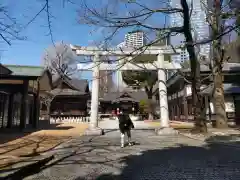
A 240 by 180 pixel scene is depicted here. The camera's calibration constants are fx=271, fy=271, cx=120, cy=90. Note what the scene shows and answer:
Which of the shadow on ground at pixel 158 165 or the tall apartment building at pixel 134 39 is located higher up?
the tall apartment building at pixel 134 39

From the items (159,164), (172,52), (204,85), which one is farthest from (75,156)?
(204,85)

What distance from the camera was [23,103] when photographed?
747 inches

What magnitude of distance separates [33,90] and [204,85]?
17.5 m

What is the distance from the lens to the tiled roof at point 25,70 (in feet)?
60.2

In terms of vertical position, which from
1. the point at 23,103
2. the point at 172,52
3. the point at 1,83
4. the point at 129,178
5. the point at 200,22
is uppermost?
the point at 200,22

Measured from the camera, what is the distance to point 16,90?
63.4 feet

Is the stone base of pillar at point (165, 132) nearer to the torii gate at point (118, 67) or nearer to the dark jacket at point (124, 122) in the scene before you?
the torii gate at point (118, 67)

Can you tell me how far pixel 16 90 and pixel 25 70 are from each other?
1571 mm

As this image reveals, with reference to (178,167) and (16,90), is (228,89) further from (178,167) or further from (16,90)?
(178,167)

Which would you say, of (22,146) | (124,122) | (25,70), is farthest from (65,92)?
(124,122)

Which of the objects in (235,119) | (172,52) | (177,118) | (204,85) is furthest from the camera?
(177,118)

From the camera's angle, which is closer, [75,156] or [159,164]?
[159,164]

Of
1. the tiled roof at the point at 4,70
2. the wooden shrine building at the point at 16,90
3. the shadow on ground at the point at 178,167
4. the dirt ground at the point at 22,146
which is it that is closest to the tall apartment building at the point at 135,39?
the dirt ground at the point at 22,146

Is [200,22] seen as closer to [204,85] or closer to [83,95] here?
[204,85]
